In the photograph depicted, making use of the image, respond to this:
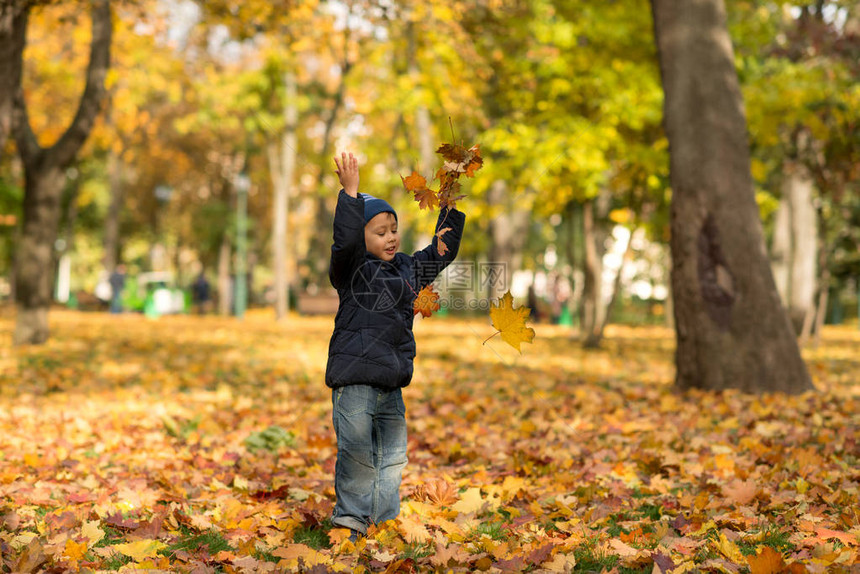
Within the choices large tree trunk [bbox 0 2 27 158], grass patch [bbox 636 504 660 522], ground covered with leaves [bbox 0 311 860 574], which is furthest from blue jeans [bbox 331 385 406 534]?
large tree trunk [bbox 0 2 27 158]

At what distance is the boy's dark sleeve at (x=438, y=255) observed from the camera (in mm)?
3775

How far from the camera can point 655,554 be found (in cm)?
309

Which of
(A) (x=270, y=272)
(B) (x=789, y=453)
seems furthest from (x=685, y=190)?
(A) (x=270, y=272)

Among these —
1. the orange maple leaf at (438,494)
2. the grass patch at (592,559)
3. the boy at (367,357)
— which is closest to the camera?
the grass patch at (592,559)

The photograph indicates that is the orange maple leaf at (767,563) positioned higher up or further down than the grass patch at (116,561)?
higher up

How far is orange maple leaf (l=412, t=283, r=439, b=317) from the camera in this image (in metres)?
3.56

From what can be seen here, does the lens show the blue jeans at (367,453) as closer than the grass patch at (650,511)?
→ Yes

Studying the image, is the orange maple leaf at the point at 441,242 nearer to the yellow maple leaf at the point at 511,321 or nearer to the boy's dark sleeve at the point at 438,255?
the boy's dark sleeve at the point at 438,255

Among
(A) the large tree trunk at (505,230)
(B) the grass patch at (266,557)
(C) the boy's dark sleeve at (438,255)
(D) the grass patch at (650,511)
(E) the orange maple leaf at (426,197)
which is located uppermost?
(A) the large tree trunk at (505,230)

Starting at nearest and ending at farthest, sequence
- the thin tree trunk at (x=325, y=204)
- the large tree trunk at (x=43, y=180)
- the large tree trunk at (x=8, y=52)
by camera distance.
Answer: the large tree trunk at (x=8, y=52) < the large tree trunk at (x=43, y=180) < the thin tree trunk at (x=325, y=204)

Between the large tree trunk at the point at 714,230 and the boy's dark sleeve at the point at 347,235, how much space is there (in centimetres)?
541

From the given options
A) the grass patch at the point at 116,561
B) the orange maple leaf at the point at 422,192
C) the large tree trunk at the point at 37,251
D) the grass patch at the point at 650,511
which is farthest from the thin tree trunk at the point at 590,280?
the grass patch at the point at 116,561

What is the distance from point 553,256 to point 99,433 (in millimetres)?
51143

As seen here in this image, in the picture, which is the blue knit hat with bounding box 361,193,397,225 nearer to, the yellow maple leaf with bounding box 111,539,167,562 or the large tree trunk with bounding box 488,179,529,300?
the yellow maple leaf with bounding box 111,539,167,562
